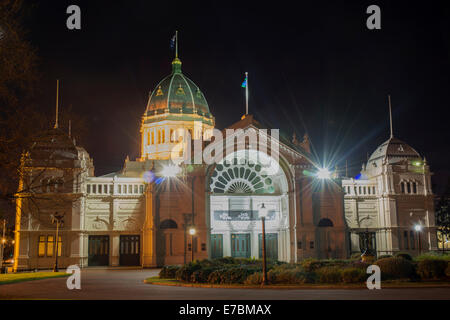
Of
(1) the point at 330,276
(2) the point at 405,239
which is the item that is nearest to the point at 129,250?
(2) the point at 405,239

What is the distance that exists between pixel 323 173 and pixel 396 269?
28.3 meters

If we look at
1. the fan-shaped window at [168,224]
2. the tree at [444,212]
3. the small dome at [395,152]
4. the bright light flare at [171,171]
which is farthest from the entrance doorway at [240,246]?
the tree at [444,212]

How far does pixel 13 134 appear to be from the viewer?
23156mm

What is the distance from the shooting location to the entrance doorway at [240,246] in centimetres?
5366

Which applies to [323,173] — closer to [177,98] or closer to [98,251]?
[98,251]

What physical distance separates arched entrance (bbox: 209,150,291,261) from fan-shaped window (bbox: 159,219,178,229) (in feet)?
12.3

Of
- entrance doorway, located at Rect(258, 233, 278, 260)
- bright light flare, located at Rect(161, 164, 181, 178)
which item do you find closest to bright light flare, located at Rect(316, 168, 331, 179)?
entrance doorway, located at Rect(258, 233, 278, 260)

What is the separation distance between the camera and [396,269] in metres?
26.2

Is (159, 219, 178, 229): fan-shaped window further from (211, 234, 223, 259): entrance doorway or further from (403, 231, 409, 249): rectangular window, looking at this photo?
(403, 231, 409, 249): rectangular window

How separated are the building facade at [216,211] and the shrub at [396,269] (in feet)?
81.1

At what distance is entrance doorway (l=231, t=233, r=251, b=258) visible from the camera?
176 ft

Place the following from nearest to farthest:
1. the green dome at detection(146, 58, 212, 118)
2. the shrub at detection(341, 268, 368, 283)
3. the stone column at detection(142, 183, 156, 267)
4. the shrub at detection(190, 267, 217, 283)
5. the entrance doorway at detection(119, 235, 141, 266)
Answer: the shrub at detection(341, 268, 368, 283) < the shrub at detection(190, 267, 217, 283) < the stone column at detection(142, 183, 156, 267) < the entrance doorway at detection(119, 235, 141, 266) < the green dome at detection(146, 58, 212, 118)

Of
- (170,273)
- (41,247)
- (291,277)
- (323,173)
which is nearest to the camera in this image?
(291,277)
